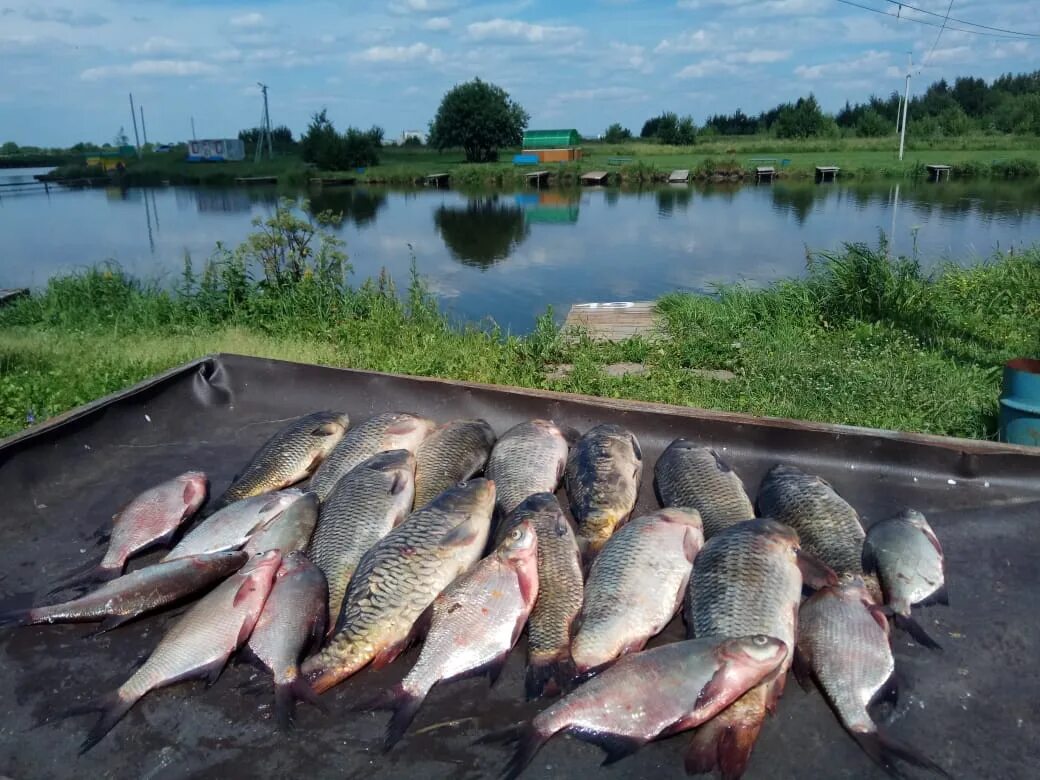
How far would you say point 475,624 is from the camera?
2.39 metres

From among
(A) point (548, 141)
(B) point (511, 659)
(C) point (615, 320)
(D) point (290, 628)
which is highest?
(A) point (548, 141)

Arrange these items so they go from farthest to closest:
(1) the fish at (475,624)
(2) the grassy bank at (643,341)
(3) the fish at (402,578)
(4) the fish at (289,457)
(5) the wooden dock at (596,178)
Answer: (5) the wooden dock at (596,178), (2) the grassy bank at (643,341), (4) the fish at (289,457), (3) the fish at (402,578), (1) the fish at (475,624)

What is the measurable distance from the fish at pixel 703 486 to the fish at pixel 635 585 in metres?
0.21

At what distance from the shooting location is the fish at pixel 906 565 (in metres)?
2.56

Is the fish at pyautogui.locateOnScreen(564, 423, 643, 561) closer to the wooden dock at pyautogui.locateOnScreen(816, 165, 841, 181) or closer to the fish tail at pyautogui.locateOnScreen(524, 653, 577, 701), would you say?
the fish tail at pyautogui.locateOnScreen(524, 653, 577, 701)

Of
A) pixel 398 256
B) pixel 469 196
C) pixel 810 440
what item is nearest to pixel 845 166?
pixel 469 196

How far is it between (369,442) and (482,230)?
21.9 meters

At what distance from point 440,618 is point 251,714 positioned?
0.57m

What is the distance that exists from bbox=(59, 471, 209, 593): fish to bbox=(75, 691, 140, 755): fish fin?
791 millimetres

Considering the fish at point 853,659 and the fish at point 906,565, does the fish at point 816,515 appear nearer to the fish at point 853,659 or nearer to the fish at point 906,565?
the fish at point 906,565

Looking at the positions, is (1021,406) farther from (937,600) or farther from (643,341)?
(643,341)

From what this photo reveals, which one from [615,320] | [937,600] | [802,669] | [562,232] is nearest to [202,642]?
[802,669]

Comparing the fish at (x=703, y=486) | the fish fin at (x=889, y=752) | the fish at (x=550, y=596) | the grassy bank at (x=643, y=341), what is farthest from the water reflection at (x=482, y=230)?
the fish fin at (x=889, y=752)

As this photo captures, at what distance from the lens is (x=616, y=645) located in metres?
2.36
